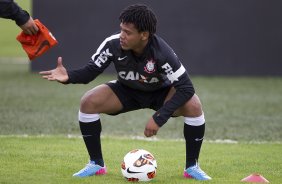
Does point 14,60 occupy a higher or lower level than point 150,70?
lower

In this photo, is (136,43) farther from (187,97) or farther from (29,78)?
(29,78)

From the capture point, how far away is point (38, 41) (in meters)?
6.72

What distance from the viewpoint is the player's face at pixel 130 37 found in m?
6.73

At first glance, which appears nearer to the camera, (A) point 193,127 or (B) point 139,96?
(A) point 193,127

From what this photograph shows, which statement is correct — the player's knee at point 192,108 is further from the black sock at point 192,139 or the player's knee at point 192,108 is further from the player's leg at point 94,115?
the player's leg at point 94,115

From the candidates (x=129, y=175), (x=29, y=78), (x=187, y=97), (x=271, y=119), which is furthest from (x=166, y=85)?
(x=29, y=78)

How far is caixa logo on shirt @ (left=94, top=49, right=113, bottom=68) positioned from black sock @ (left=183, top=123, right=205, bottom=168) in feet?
3.32

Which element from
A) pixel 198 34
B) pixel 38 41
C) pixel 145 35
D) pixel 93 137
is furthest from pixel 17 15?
pixel 198 34

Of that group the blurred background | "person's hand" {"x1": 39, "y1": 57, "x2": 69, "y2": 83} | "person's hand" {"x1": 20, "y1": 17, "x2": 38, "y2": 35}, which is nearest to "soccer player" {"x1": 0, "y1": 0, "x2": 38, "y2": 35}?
"person's hand" {"x1": 20, "y1": 17, "x2": 38, "y2": 35}

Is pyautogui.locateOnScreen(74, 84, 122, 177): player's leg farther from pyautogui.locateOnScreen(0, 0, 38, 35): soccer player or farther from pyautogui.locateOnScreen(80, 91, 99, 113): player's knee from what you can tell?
pyautogui.locateOnScreen(0, 0, 38, 35): soccer player

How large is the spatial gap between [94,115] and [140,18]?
107cm

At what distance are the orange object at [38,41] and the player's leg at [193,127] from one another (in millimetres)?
1304

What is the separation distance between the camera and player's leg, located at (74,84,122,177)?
23.0 ft

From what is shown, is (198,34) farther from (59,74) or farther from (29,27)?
(29,27)
